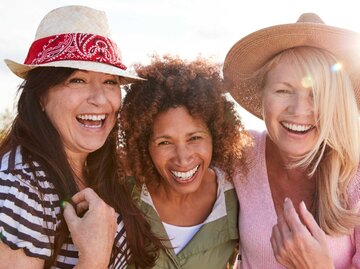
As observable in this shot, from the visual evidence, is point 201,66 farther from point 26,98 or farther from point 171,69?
point 26,98

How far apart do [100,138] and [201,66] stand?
96 centimetres

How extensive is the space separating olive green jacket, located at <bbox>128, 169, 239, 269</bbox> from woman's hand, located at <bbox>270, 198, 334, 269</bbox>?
696mm

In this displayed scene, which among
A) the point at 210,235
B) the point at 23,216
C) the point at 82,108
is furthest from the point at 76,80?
the point at 210,235

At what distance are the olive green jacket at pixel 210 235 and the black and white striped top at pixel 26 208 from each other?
917 millimetres

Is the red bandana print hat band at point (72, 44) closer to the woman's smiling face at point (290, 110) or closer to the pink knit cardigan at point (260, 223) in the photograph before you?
the woman's smiling face at point (290, 110)

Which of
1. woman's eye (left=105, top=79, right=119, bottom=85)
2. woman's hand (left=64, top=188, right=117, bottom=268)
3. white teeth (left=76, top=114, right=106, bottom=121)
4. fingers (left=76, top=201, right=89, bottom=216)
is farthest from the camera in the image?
woman's eye (left=105, top=79, right=119, bottom=85)

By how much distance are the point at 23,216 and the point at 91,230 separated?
0.31 meters

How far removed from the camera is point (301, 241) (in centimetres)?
281

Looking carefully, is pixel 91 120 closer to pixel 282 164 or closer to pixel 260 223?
pixel 260 223

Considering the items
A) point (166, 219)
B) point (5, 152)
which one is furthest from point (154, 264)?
point (5, 152)

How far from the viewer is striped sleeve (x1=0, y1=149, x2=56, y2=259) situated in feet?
7.95

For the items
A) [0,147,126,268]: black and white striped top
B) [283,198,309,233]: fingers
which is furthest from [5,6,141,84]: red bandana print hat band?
[283,198,309,233]: fingers

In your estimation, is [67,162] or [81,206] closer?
[81,206]

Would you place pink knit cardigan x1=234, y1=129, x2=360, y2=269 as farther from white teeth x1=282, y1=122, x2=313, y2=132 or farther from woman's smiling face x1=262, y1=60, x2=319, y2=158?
white teeth x1=282, y1=122, x2=313, y2=132
